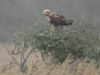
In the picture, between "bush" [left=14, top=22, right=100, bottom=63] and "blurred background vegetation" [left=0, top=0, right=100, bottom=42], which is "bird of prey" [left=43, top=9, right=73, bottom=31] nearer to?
"bush" [left=14, top=22, right=100, bottom=63]

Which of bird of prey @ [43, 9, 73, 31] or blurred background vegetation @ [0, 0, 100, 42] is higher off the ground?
blurred background vegetation @ [0, 0, 100, 42]

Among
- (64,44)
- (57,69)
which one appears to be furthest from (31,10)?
(57,69)

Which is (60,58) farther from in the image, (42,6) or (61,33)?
(42,6)

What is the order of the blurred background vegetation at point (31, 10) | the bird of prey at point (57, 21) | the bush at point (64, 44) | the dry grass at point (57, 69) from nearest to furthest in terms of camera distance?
the dry grass at point (57, 69), the bush at point (64, 44), the bird of prey at point (57, 21), the blurred background vegetation at point (31, 10)

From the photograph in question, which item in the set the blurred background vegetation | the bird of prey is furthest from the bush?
the blurred background vegetation

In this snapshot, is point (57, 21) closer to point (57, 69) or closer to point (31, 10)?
point (57, 69)

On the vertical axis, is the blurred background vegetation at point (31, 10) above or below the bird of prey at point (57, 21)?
above

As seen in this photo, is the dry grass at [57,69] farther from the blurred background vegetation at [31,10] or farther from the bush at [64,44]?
the blurred background vegetation at [31,10]

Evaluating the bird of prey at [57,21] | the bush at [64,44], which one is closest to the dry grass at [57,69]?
the bush at [64,44]

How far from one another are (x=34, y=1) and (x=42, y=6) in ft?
3.40

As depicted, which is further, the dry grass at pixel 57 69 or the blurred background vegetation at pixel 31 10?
the blurred background vegetation at pixel 31 10

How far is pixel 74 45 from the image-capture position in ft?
33.2

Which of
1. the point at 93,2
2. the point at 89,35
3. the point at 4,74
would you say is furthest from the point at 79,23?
the point at 93,2

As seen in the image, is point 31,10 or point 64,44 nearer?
point 64,44
